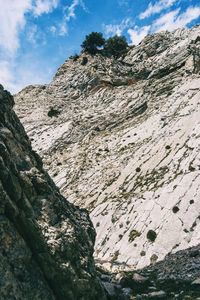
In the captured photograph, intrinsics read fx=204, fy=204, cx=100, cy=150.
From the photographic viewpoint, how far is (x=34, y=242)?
8.35m

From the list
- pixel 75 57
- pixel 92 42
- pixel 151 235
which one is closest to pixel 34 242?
pixel 151 235

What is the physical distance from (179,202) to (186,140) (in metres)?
12.2

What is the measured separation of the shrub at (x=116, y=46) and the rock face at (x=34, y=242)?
313 ft

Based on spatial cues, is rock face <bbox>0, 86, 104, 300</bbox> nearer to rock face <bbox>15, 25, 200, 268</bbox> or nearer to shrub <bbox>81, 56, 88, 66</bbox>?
rock face <bbox>15, 25, 200, 268</bbox>

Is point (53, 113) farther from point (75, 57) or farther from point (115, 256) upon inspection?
point (115, 256)

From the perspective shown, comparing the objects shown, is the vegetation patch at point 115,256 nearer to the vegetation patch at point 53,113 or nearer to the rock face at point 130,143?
the rock face at point 130,143

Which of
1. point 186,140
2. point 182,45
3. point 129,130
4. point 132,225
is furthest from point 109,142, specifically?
point 182,45

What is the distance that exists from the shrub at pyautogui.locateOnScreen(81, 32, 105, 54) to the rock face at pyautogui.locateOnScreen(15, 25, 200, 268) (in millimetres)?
19194

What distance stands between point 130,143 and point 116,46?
7177 cm

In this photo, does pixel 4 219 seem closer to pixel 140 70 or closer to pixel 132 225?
pixel 132 225

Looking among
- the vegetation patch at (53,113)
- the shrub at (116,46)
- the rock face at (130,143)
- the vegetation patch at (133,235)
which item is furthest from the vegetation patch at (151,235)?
the shrub at (116,46)

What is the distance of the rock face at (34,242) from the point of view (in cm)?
730

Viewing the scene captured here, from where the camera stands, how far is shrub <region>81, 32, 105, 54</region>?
9212 centimetres

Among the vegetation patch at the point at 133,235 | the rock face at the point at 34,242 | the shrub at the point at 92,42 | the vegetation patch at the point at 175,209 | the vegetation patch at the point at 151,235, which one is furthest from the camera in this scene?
the shrub at the point at 92,42
